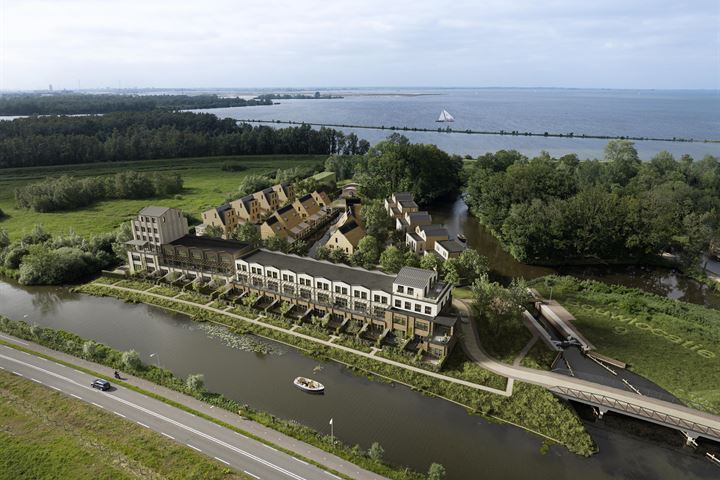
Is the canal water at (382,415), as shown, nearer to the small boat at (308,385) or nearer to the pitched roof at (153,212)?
the small boat at (308,385)

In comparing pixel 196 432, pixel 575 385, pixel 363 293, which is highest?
pixel 363 293

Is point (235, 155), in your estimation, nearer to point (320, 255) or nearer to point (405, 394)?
point (320, 255)

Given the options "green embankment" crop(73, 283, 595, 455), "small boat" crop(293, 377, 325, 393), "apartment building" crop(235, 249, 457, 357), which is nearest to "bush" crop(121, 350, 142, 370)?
"green embankment" crop(73, 283, 595, 455)

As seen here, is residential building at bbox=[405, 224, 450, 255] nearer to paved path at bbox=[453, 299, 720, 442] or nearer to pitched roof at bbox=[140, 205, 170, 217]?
paved path at bbox=[453, 299, 720, 442]

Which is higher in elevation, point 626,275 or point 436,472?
point 626,275

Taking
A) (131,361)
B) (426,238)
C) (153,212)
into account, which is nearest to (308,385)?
(131,361)

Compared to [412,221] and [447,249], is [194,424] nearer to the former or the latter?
A: [447,249]
